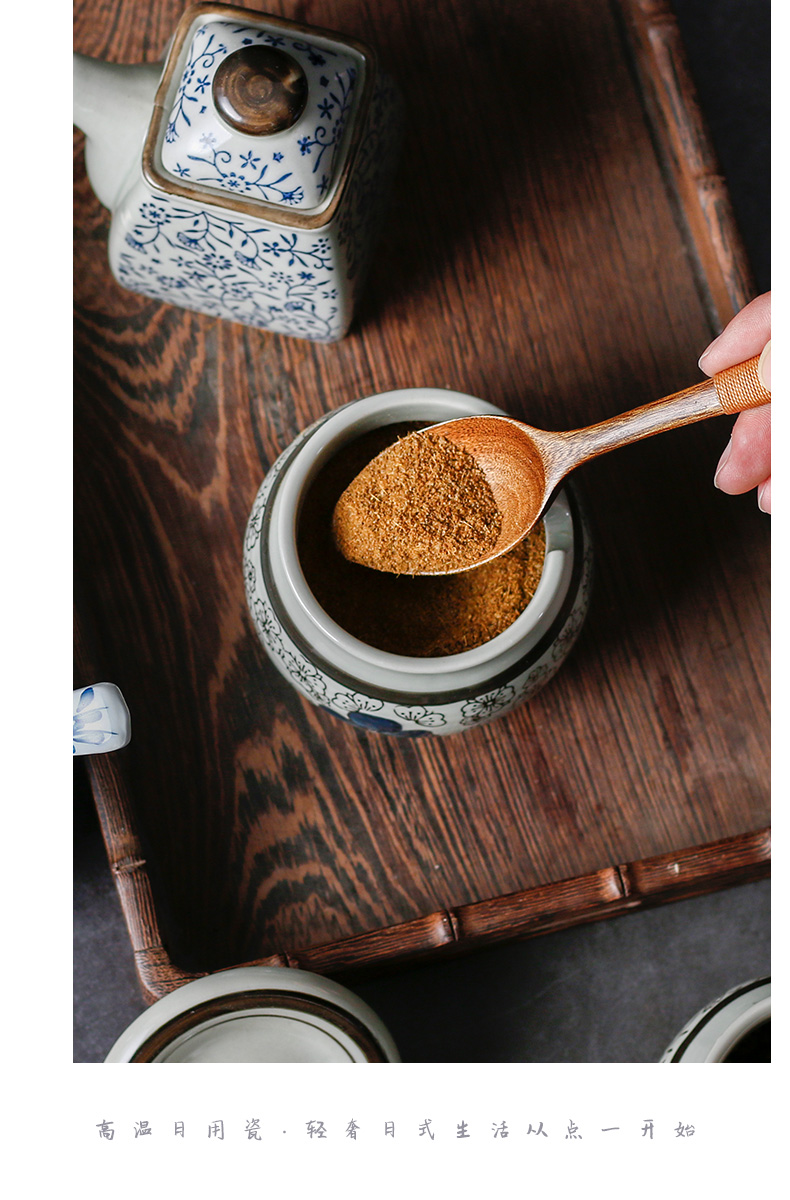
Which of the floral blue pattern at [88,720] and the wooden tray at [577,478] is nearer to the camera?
the floral blue pattern at [88,720]

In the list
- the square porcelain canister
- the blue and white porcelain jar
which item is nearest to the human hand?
the blue and white porcelain jar

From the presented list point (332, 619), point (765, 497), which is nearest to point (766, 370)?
point (765, 497)

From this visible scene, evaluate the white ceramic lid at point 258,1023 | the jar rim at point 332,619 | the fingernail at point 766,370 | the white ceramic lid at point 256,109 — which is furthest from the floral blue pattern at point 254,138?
the white ceramic lid at point 258,1023

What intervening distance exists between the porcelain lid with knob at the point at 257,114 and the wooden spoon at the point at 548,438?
144 millimetres

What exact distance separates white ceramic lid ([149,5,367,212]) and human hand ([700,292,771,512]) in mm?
245

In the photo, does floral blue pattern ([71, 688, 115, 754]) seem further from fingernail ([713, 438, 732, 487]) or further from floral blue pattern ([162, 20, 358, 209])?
fingernail ([713, 438, 732, 487])

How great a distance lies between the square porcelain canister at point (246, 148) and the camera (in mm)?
483

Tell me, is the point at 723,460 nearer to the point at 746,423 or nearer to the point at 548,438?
the point at 746,423

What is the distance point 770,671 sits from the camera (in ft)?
2.04

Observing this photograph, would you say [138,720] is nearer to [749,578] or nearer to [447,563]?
[447,563]

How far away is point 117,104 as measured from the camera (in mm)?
528

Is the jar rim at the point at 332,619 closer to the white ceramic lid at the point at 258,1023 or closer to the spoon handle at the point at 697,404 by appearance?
the spoon handle at the point at 697,404
